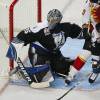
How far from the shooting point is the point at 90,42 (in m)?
2.98

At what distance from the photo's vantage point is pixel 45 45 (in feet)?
10.2

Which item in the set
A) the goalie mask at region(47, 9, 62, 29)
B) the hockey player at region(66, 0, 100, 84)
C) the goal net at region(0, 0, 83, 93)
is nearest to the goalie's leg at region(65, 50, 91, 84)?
the hockey player at region(66, 0, 100, 84)

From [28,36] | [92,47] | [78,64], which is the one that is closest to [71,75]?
[78,64]

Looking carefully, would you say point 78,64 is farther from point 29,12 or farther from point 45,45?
point 29,12

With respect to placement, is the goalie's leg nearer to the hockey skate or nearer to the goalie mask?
the hockey skate

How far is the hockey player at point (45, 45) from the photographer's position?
2994 mm

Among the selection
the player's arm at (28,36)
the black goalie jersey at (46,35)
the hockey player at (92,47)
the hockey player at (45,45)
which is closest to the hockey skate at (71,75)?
the hockey player at (92,47)

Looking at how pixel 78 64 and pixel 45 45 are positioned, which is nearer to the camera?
pixel 78 64

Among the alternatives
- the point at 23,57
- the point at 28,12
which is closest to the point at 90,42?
the point at 23,57

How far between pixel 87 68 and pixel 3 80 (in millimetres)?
725

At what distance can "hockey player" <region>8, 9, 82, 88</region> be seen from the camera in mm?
2994

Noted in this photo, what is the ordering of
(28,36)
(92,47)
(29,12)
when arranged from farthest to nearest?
(29,12)
(28,36)
(92,47)

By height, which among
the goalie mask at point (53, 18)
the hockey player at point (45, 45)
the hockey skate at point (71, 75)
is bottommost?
the hockey skate at point (71, 75)

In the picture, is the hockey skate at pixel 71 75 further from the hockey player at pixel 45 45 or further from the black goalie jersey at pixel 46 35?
the black goalie jersey at pixel 46 35
